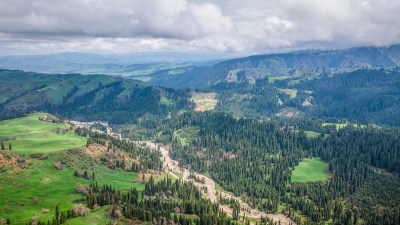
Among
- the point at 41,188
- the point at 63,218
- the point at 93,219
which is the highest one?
the point at 63,218

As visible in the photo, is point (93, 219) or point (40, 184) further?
point (40, 184)

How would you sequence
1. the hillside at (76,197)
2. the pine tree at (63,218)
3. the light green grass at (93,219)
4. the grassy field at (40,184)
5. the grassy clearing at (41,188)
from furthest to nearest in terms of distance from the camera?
1. the hillside at (76,197)
2. the grassy field at (40,184)
3. the grassy clearing at (41,188)
4. the light green grass at (93,219)
5. the pine tree at (63,218)

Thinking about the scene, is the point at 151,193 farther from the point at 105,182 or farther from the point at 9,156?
the point at 9,156

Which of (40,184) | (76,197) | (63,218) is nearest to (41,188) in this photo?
(40,184)

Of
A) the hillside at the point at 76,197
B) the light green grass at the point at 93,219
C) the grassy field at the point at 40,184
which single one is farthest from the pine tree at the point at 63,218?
the grassy field at the point at 40,184

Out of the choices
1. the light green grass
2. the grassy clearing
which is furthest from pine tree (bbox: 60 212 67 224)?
the grassy clearing

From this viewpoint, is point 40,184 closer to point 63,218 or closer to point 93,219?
point 63,218

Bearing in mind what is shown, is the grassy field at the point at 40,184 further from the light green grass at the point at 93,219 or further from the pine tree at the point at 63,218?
the pine tree at the point at 63,218

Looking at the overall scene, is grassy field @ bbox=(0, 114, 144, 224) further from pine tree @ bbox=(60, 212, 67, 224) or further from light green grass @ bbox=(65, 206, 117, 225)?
pine tree @ bbox=(60, 212, 67, 224)

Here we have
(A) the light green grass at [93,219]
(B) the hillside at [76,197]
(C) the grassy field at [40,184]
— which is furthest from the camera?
(B) the hillside at [76,197]

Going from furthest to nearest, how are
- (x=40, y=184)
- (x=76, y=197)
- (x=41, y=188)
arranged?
(x=40, y=184) < (x=41, y=188) < (x=76, y=197)

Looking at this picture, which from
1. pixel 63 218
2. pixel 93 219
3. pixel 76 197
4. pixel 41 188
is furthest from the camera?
pixel 41 188

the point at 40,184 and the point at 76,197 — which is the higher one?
the point at 40,184
